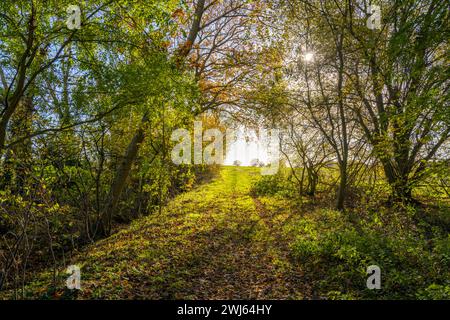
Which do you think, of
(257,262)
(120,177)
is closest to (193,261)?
(257,262)

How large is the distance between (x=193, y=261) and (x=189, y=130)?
5735 millimetres

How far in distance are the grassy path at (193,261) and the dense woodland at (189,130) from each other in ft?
0.17

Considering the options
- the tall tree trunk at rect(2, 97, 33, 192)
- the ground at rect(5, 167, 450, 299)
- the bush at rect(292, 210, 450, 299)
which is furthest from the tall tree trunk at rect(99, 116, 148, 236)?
the bush at rect(292, 210, 450, 299)

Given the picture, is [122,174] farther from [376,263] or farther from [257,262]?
[376,263]

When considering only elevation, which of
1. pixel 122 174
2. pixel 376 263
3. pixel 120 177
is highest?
pixel 122 174

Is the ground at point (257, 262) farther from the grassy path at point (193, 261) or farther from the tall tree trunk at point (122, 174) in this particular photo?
the tall tree trunk at point (122, 174)

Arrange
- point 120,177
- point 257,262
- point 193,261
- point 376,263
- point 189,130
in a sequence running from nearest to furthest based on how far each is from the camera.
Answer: point 376,263, point 193,261, point 257,262, point 120,177, point 189,130

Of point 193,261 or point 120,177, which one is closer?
point 193,261

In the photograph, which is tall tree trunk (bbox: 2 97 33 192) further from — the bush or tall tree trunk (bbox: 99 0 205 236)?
the bush

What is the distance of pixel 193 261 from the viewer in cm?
728

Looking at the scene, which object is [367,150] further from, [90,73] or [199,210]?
[90,73]
